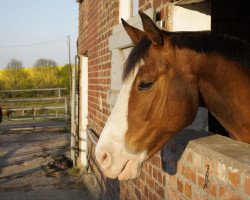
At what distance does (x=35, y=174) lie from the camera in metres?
8.18

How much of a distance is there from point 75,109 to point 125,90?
6758mm

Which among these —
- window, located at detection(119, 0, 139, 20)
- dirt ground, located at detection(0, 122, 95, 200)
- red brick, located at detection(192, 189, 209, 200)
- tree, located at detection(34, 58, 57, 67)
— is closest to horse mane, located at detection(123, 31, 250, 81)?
red brick, located at detection(192, 189, 209, 200)

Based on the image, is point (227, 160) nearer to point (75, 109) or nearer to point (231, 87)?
point (231, 87)

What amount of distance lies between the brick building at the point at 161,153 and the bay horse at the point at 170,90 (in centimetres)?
26

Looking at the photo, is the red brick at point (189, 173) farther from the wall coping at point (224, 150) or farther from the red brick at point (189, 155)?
the wall coping at point (224, 150)

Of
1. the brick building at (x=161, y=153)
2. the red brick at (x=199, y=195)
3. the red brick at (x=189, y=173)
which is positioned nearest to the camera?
the brick building at (x=161, y=153)

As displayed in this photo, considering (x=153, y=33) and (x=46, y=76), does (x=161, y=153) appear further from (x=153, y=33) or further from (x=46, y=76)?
(x=46, y=76)

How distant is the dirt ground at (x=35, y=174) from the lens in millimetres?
6773

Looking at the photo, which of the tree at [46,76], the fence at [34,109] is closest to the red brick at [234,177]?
the fence at [34,109]

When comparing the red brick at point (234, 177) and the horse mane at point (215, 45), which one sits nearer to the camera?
the red brick at point (234, 177)

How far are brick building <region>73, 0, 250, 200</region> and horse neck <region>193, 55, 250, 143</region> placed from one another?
145 millimetres

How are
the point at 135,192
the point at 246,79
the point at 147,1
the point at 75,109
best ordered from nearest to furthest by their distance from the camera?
the point at 246,79 < the point at 147,1 < the point at 135,192 < the point at 75,109

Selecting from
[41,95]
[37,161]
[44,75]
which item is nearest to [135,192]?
[37,161]

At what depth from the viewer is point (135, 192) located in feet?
12.1
